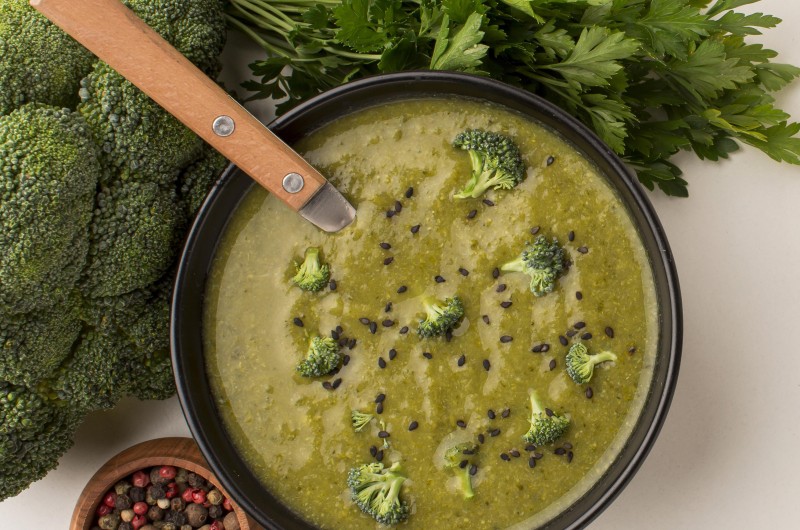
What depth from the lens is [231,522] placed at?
301 cm

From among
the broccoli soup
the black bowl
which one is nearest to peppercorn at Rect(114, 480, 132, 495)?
the black bowl

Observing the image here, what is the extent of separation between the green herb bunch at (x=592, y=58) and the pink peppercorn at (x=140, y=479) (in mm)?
1411

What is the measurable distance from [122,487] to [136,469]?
0.33ft

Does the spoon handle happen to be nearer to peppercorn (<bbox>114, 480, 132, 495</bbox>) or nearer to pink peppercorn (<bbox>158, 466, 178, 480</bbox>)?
pink peppercorn (<bbox>158, 466, 178, 480</bbox>)

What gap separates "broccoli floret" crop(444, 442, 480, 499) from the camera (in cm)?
256

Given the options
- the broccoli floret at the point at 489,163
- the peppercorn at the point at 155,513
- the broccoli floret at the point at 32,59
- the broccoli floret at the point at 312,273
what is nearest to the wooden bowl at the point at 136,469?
the peppercorn at the point at 155,513

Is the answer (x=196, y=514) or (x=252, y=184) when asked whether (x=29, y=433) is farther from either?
(x=252, y=184)

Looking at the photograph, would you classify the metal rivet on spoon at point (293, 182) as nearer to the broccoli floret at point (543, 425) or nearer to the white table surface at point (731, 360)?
the white table surface at point (731, 360)

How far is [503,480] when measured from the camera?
8.46 feet

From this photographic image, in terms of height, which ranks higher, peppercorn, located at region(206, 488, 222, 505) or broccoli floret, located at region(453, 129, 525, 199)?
broccoli floret, located at region(453, 129, 525, 199)

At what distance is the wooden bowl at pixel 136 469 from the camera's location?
296cm

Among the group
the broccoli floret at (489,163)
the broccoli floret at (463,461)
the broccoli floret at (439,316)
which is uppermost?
the broccoli floret at (489,163)

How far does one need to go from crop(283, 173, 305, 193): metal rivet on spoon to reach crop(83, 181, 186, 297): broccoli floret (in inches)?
19.3

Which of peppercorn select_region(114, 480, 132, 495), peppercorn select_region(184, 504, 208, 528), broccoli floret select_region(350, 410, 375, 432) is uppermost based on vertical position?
broccoli floret select_region(350, 410, 375, 432)
